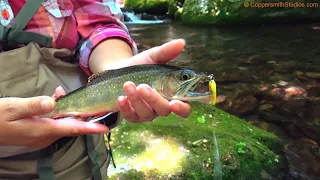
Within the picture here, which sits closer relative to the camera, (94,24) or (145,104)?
(145,104)

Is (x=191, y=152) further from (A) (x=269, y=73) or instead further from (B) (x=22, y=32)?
(A) (x=269, y=73)

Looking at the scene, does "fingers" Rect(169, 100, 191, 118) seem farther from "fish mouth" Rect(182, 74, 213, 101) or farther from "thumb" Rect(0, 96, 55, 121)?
"thumb" Rect(0, 96, 55, 121)

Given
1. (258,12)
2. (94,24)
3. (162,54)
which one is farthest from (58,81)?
(258,12)

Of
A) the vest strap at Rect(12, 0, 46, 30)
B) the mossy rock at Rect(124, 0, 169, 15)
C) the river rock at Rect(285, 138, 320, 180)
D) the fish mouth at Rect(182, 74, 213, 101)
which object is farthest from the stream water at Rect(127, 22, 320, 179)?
the mossy rock at Rect(124, 0, 169, 15)

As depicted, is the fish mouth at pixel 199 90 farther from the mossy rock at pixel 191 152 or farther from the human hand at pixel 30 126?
the mossy rock at pixel 191 152

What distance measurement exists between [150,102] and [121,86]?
232 mm

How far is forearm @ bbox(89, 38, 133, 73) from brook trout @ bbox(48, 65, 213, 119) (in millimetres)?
111

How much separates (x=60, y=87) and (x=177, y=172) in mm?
2025

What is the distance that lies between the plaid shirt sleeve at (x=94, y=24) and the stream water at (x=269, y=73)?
10.8 ft

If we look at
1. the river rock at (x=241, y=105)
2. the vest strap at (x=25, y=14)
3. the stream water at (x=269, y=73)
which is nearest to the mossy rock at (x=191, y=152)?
the stream water at (x=269, y=73)

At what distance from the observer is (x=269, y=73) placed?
7758 millimetres

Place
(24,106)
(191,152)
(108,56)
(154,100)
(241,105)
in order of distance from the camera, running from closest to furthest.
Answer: (24,106), (154,100), (108,56), (191,152), (241,105)

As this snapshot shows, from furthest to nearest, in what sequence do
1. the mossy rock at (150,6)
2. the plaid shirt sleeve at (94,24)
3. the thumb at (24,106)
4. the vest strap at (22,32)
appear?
the mossy rock at (150,6)
the plaid shirt sleeve at (94,24)
the vest strap at (22,32)
the thumb at (24,106)

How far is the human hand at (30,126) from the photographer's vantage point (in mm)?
1212
